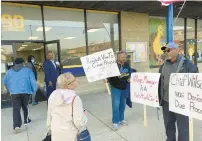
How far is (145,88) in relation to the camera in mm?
3830

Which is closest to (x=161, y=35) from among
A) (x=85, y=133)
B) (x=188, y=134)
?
(x=188, y=134)

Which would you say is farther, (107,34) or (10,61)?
(107,34)

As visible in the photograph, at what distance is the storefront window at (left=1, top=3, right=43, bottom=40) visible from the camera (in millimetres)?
6457

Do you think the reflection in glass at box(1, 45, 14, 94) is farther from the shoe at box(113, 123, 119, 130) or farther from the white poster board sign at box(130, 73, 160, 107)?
the white poster board sign at box(130, 73, 160, 107)

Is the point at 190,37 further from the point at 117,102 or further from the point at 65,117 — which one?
the point at 65,117

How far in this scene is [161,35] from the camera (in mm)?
9555

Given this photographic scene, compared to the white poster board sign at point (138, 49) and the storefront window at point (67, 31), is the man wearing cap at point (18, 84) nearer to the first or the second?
the storefront window at point (67, 31)

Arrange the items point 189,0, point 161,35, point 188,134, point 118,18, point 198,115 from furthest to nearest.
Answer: point 161,35 → point 118,18 → point 189,0 → point 188,134 → point 198,115

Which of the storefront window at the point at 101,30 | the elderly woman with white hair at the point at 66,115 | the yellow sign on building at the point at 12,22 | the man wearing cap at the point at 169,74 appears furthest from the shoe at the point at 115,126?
the yellow sign on building at the point at 12,22

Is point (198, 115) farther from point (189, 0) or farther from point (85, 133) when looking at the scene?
point (189, 0)

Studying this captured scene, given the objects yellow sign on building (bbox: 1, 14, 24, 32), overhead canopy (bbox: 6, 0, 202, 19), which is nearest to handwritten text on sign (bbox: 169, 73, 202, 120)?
overhead canopy (bbox: 6, 0, 202, 19)

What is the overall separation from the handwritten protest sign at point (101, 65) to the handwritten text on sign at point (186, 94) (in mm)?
1288

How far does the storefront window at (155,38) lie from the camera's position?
30.4ft

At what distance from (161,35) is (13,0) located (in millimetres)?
6477
